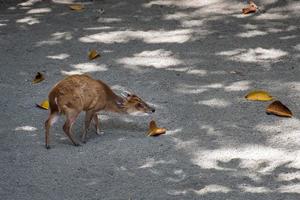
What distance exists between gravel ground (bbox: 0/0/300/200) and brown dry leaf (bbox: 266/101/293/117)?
101mm

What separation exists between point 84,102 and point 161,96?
3.92 ft

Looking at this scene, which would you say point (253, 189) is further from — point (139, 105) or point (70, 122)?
point (70, 122)

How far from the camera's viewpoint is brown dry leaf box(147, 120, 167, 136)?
23.5 feet

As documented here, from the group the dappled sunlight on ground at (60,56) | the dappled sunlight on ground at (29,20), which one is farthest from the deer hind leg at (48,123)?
the dappled sunlight on ground at (29,20)

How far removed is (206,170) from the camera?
6.43m

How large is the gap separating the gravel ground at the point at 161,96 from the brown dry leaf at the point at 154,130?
0.17 feet

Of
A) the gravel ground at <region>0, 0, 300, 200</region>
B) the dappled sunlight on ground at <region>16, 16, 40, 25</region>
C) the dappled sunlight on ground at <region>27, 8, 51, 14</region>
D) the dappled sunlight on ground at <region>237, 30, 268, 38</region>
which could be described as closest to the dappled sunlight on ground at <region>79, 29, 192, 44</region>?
the gravel ground at <region>0, 0, 300, 200</region>

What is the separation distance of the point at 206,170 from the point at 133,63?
2917mm

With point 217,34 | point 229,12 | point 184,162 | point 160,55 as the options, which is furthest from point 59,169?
point 229,12

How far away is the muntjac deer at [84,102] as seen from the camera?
7020mm

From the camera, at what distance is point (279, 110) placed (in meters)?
7.39

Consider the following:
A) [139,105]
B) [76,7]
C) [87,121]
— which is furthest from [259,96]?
[76,7]

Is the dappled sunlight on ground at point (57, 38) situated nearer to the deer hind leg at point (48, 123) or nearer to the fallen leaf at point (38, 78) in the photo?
the fallen leaf at point (38, 78)

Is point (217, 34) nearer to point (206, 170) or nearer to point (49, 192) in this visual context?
point (206, 170)
